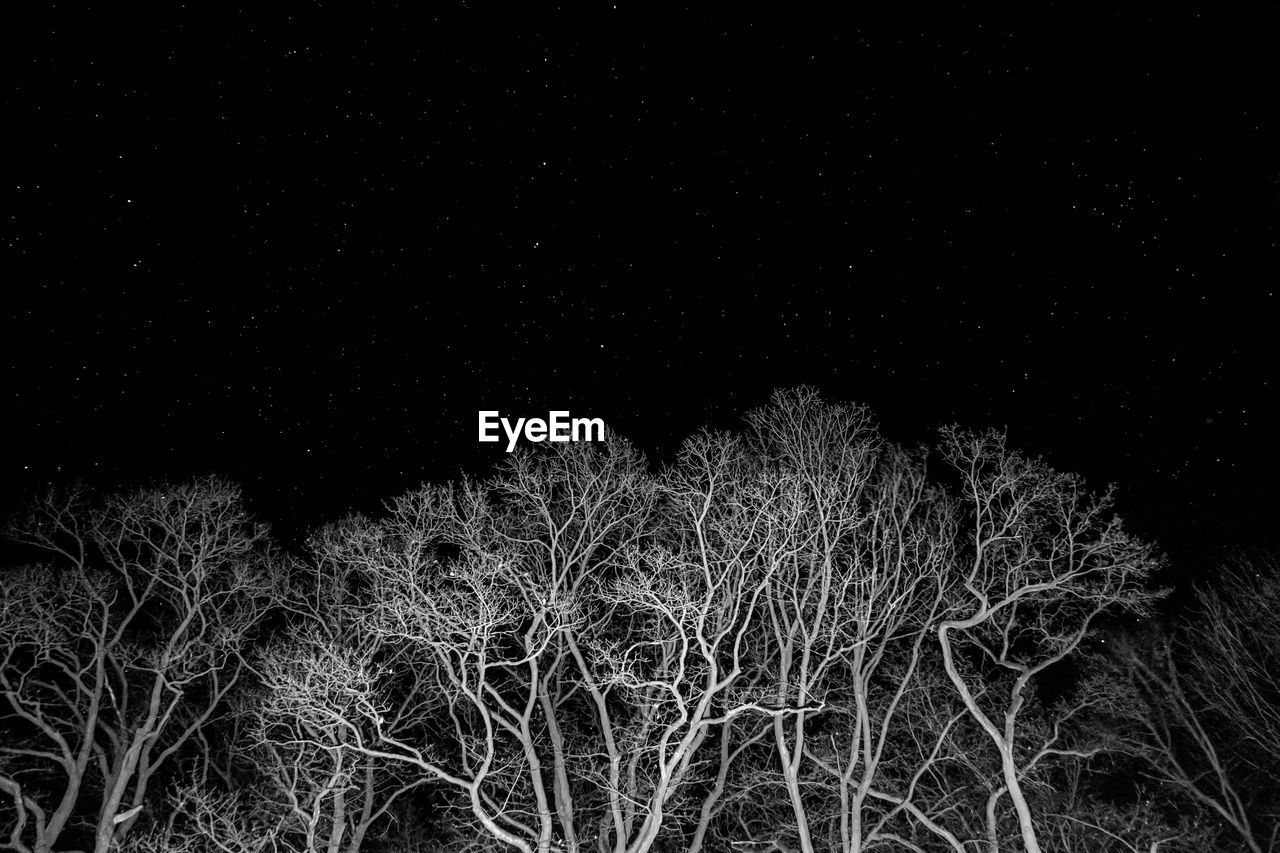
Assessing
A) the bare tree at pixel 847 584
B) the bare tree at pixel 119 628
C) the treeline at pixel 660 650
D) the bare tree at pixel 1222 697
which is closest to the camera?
the treeline at pixel 660 650

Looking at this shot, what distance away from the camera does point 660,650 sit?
63.7 feet

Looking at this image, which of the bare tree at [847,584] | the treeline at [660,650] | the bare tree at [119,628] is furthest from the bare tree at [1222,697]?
the bare tree at [119,628]

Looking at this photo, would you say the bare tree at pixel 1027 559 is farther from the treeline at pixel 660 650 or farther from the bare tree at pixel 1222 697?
the bare tree at pixel 1222 697

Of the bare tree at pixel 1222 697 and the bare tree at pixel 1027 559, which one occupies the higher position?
the bare tree at pixel 1027 559

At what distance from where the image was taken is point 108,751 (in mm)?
20859

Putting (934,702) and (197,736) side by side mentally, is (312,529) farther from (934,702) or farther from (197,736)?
(934,702)

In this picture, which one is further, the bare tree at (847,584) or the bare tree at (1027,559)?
the bare tree at (847,584)

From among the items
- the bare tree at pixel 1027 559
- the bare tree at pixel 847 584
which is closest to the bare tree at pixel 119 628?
the bare tree at pixel 847 584

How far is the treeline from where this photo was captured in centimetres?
1547

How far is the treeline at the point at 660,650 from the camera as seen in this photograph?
1547 centimetres

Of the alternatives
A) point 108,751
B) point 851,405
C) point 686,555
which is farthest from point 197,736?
point 851,405

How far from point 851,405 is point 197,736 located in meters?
20.0

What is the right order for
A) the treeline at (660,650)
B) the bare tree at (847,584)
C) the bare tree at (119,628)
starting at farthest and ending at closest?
1. the bare tree at (119,628)
2. the bare tree at (847,584)
3. the treeline at (660,650)

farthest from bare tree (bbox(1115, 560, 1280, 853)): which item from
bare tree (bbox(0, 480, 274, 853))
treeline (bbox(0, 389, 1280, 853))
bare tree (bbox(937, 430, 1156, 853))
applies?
bare tree (bbox(0, 480, 274, 853))
